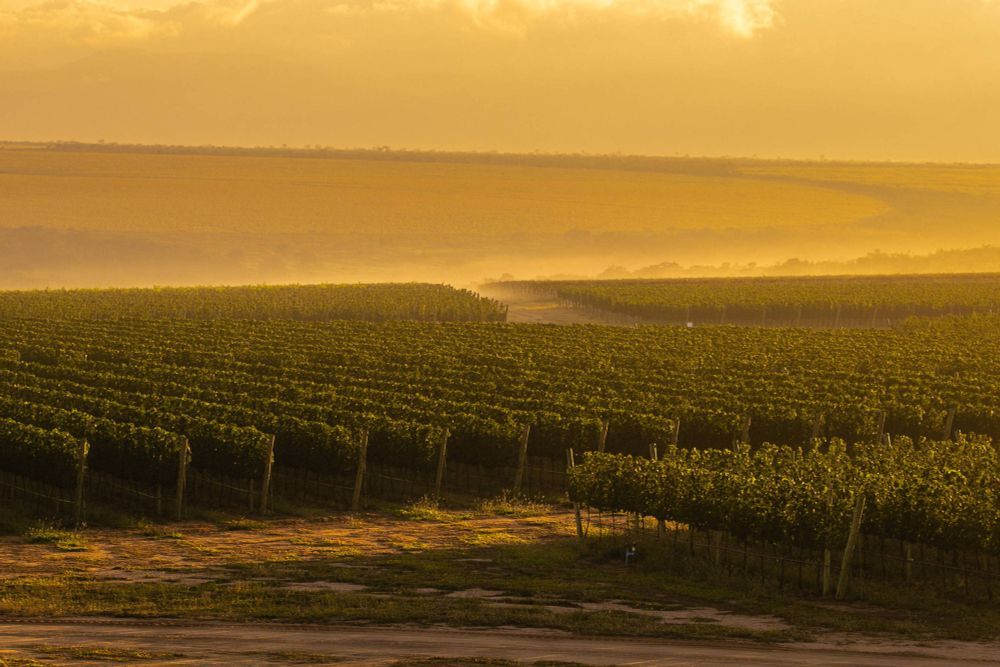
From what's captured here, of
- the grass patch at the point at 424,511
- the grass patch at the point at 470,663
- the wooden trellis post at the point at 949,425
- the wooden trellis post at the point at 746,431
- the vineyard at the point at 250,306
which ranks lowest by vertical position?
the grass patch at the point at 470,663

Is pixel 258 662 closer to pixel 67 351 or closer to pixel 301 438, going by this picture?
pixel 301 438

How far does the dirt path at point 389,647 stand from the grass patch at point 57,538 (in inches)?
328

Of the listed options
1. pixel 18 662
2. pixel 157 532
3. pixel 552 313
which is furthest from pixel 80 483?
pixel 552 313

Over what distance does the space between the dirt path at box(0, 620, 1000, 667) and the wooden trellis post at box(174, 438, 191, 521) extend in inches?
477

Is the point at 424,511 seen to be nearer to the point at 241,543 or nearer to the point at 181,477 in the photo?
the point at 241,543

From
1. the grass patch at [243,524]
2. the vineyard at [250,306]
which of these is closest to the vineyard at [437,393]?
the grass patch at [243,524]

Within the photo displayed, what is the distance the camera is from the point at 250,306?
117062 millimetres

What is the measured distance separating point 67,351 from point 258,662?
49.2 m

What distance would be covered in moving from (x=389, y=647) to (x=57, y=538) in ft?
47.5

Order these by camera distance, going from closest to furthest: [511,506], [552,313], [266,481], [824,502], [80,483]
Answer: [824,502]
[80,483]
[266,481]
[511,506]
[552,313]

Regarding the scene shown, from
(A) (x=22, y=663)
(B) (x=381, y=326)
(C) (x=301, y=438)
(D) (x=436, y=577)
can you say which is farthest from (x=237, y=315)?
(A) (x=22, y=663)

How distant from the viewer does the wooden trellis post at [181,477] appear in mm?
42531

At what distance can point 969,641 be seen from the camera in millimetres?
29453

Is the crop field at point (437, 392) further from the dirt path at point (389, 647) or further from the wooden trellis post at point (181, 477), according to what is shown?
the dirt path at point (389, 647)
